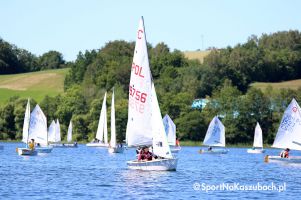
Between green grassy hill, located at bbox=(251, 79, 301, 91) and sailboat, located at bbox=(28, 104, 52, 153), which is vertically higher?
green grassy hill, located at bbox=(251, 79, 301, 91)

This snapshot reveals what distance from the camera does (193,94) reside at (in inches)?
6442

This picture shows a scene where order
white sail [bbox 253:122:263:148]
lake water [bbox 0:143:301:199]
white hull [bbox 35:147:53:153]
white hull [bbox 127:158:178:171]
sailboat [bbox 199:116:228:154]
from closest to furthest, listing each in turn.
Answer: lake water [bbox 0:143:301:199]
white hull [bbox 127:158:178:171]
white hull [bbox 35:147:53:153]
sailboat [bbox 199:116:228:154]
white sail [bbox 253:122:263:148]

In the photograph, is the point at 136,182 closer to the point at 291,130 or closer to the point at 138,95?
the point at 138,95

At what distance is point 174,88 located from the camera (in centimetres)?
16412

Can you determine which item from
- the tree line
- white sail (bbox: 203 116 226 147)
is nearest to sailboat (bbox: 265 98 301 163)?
white sail (bbox: 203 116 226 147)

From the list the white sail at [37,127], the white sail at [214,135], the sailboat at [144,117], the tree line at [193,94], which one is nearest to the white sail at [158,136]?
the sailboat at [144,117]

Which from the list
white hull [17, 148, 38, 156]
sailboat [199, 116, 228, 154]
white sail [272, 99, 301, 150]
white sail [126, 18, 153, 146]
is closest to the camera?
white sail [126, 18, 153, 146]

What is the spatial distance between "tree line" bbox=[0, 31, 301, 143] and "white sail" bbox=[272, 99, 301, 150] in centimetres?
6283

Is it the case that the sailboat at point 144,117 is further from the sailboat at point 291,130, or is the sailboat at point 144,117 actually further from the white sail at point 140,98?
the sailboat at point 291,130

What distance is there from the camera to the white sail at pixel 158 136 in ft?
187

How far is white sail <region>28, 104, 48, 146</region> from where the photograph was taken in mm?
92250

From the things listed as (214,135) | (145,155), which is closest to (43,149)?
(214,135)

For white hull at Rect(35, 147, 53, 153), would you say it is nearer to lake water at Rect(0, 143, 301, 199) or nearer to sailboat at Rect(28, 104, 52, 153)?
sailboat at Rect(28, 104, 52, 153)

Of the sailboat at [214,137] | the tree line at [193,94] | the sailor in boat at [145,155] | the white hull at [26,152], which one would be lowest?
the sailor in boat at [145,155]
